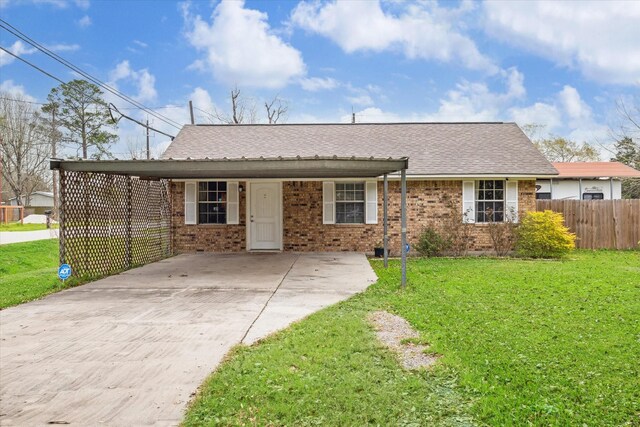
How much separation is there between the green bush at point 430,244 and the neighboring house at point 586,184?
13.8 meters

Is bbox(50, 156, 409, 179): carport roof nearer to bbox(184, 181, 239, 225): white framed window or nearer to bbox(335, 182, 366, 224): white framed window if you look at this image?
bbox(184, 181, 239, 225): white framed window

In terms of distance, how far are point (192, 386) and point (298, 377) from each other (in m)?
0.87

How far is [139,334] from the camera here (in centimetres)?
527

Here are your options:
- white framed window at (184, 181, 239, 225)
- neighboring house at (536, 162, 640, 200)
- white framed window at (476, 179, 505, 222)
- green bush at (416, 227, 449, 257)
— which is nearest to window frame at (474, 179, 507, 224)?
white framed window at (476, 179, 505, 222)

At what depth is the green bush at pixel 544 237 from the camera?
12578 millimetres

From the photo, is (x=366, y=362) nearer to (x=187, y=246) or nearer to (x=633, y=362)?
(x=633, y=362)

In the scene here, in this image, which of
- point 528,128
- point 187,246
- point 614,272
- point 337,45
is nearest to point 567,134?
point 528,128

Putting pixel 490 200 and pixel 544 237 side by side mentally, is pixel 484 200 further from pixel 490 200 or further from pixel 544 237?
pixel 544 237

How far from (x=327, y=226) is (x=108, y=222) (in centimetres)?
602

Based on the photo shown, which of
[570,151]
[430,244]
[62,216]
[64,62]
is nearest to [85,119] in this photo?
[64,62]

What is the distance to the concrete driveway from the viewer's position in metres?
3.43

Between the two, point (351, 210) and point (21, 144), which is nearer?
point (351, 210)

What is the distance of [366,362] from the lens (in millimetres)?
4211

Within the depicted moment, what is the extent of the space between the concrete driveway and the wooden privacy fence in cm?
887
